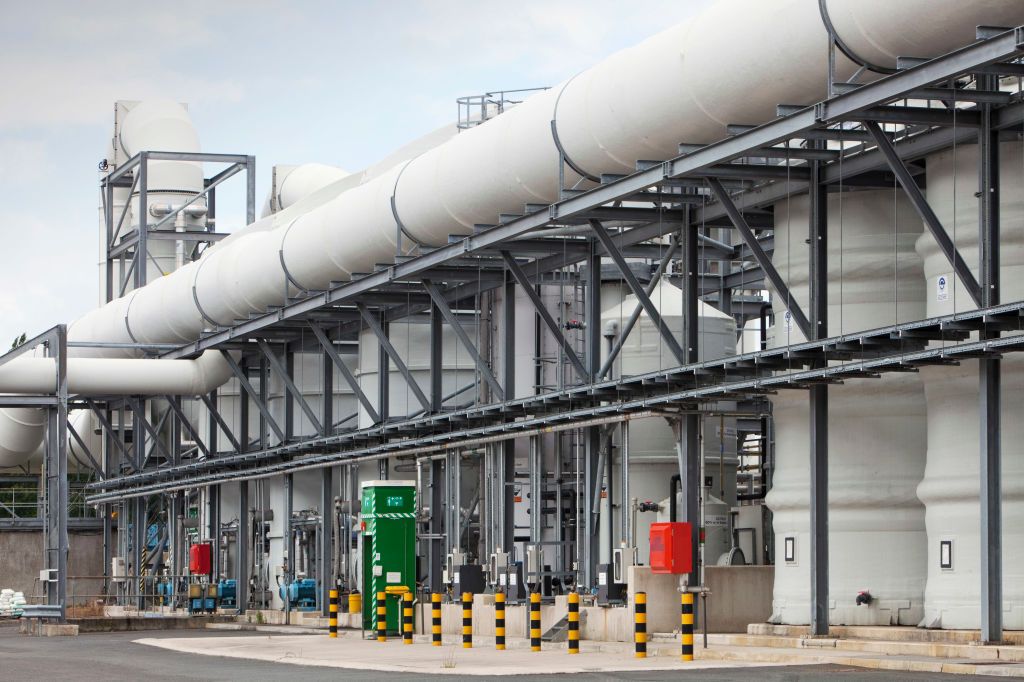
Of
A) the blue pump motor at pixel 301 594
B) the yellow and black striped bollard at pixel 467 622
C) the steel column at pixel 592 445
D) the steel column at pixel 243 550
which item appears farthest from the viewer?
the steel column at pixel 243 550

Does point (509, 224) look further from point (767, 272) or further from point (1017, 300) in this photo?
point (1017, 300)

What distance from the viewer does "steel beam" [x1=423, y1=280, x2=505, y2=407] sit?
100ft

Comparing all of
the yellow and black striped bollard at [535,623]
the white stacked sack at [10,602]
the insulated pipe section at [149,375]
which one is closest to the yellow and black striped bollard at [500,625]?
the yellow and black striped bollard at [535,623]

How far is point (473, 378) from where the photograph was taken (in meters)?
37.1

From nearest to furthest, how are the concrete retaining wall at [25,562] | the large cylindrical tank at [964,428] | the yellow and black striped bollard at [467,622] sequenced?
the large cylindrical tank at [964,428] → the yellow and black striped bollard at [467,622] → the concrete retaining wall at [25,562]

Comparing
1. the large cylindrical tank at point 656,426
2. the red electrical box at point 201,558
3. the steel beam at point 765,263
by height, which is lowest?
the red electrical box at point 201,558

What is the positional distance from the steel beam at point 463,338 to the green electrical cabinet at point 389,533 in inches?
87.7

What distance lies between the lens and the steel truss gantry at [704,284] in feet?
64.0

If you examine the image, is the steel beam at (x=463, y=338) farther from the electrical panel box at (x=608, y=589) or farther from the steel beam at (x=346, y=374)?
the electrical panel box at (x=608, y=589)

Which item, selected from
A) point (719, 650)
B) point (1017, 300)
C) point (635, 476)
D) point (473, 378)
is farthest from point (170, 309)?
point (1017, 300)

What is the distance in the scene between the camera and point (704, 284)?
3519 cm

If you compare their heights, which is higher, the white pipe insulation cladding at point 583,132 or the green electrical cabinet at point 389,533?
the white pipe insulation cladding at point 583,132

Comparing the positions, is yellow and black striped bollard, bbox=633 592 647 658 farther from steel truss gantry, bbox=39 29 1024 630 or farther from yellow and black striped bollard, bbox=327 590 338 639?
yellow and black striped bollard, bbox=327 590 338 639

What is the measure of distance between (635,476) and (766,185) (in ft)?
20.6
